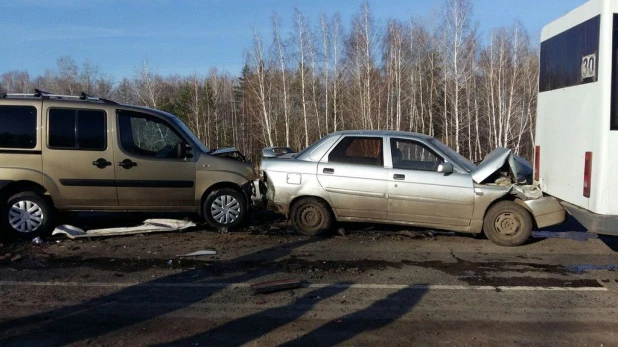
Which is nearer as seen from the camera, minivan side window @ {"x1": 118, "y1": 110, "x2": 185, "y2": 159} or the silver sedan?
the silver sedan

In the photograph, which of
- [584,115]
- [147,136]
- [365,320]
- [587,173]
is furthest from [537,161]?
[147,136]

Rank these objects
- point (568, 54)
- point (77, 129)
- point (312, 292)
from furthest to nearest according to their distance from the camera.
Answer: point (77, 129) → point (568, 54) → point (312, 292)

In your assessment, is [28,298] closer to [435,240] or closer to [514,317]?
[514,317]

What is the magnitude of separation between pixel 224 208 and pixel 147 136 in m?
1.72

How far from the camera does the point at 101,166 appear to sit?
8.40 metres

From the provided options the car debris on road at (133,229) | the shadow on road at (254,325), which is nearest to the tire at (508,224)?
the shadow on road at (254,325)

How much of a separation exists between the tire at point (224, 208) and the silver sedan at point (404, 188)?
50 cm

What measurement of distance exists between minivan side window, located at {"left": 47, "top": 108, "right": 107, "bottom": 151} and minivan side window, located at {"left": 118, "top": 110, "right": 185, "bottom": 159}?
301 millimetres

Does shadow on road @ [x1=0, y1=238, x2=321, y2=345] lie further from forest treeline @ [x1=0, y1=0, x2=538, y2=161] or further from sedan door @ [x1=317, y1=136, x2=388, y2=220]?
forest treeline @ [x1=0, y1=0, x2=538, y2=161]

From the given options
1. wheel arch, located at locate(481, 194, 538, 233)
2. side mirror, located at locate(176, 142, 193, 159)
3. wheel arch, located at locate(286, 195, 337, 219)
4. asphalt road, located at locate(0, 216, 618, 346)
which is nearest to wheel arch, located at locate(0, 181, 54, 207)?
asphalt road, located at locate(0, 216, 618, 346)

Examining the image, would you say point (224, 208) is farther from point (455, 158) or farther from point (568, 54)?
point (568, 54)

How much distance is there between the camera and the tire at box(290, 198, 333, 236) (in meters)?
8.49

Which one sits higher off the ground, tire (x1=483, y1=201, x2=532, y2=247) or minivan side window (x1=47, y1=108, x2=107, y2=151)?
minivan side window (x1=47, y1=108, x2=107, y2=151)

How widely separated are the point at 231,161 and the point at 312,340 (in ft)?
16.2
